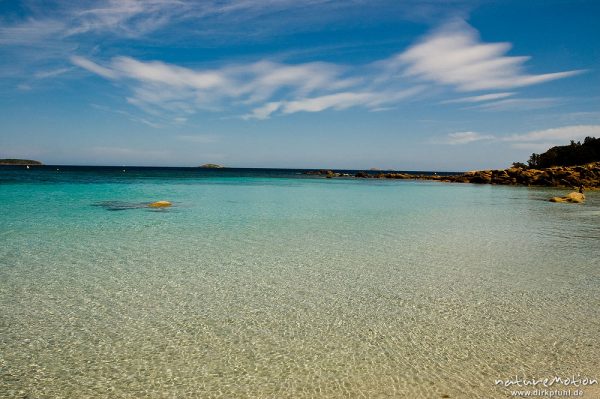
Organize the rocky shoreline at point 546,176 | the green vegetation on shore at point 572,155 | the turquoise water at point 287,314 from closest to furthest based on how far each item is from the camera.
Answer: the turquoise water at point 287,314 < the rocky shoreline at point 546,176 < the green vegetation on shore at point 572,155

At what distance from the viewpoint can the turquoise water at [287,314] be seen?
5363 mm

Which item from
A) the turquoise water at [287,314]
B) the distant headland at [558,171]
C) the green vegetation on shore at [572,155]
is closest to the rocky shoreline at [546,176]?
the distant headland at [558,171]

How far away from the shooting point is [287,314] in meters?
7.77

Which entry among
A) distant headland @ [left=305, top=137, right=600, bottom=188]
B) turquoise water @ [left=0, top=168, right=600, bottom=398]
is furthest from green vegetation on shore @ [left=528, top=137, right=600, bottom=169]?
turquoise water @ [left=0, top=168, right=600, bottom=398]

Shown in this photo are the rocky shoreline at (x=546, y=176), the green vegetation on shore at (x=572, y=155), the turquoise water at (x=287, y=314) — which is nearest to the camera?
the turquoise water at (x=287, y=314)

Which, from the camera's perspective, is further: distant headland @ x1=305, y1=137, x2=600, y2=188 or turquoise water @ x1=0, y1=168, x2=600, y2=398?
distant headland @ x1=305, y1=137, x2=600, y2=188

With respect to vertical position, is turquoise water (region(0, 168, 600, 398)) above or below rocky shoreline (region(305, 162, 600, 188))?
below

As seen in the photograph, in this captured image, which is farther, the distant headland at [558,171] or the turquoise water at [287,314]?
the distant headland at [558,171]

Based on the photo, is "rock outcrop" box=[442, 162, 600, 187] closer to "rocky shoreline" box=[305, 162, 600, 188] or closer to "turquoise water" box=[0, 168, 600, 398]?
"rocky shoreline" box=[305, 162, 600, 188]

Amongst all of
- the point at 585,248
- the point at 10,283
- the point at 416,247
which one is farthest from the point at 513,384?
the point at 585,248

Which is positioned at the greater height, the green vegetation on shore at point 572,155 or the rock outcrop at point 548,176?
the green vegetation on shore at point 572,155

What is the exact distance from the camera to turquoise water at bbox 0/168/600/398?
17.6ft

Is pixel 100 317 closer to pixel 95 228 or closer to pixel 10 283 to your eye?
→ pixel 10 283

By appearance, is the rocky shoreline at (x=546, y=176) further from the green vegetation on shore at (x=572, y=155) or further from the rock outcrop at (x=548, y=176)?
the green vegetation on shore at (x=572, y=155)
